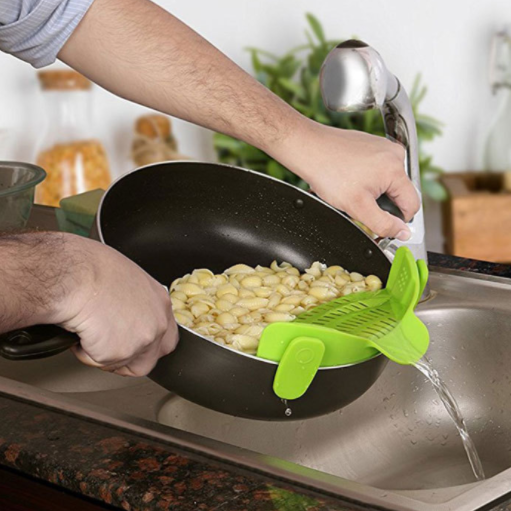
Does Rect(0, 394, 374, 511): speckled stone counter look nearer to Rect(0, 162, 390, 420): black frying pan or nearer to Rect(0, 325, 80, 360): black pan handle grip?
Rect(0, 325, 80, 360): black pan handle grip

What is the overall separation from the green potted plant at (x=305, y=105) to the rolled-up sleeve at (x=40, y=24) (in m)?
1.59

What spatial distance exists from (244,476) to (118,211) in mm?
417

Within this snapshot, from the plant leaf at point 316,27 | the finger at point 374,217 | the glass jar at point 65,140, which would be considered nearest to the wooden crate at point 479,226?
the plant leaf at point 316,27

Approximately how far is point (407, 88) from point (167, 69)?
2.04 metres

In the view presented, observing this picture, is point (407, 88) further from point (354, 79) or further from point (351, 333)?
point (351, 333)

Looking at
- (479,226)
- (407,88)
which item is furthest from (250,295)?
(407,88)

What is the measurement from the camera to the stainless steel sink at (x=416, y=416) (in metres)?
1.08

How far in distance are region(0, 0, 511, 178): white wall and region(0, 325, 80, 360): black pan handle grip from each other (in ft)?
7.04

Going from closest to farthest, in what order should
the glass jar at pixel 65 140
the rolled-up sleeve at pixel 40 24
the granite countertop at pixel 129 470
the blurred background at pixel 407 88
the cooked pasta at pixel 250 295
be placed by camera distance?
1. the granite countertop at pixel 129 470
2. the cooked pasta at pixel 250 295
3. the rolled-up sleeve at pixel 40 24
4. the glass jar at pixel 65 140
5. the blurred background at pixel 407 88

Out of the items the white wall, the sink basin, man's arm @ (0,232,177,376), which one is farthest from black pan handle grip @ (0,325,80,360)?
the white wall

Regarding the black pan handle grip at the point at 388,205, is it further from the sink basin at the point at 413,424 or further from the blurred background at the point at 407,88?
the blurred background at the point at 407,88

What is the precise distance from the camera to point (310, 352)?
0.84 metres

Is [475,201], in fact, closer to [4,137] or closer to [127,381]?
[4,137]

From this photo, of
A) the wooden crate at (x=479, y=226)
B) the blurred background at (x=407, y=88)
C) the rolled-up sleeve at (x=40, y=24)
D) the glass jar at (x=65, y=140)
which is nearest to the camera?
the rolled-up sleeve at (x=40, y=24)
